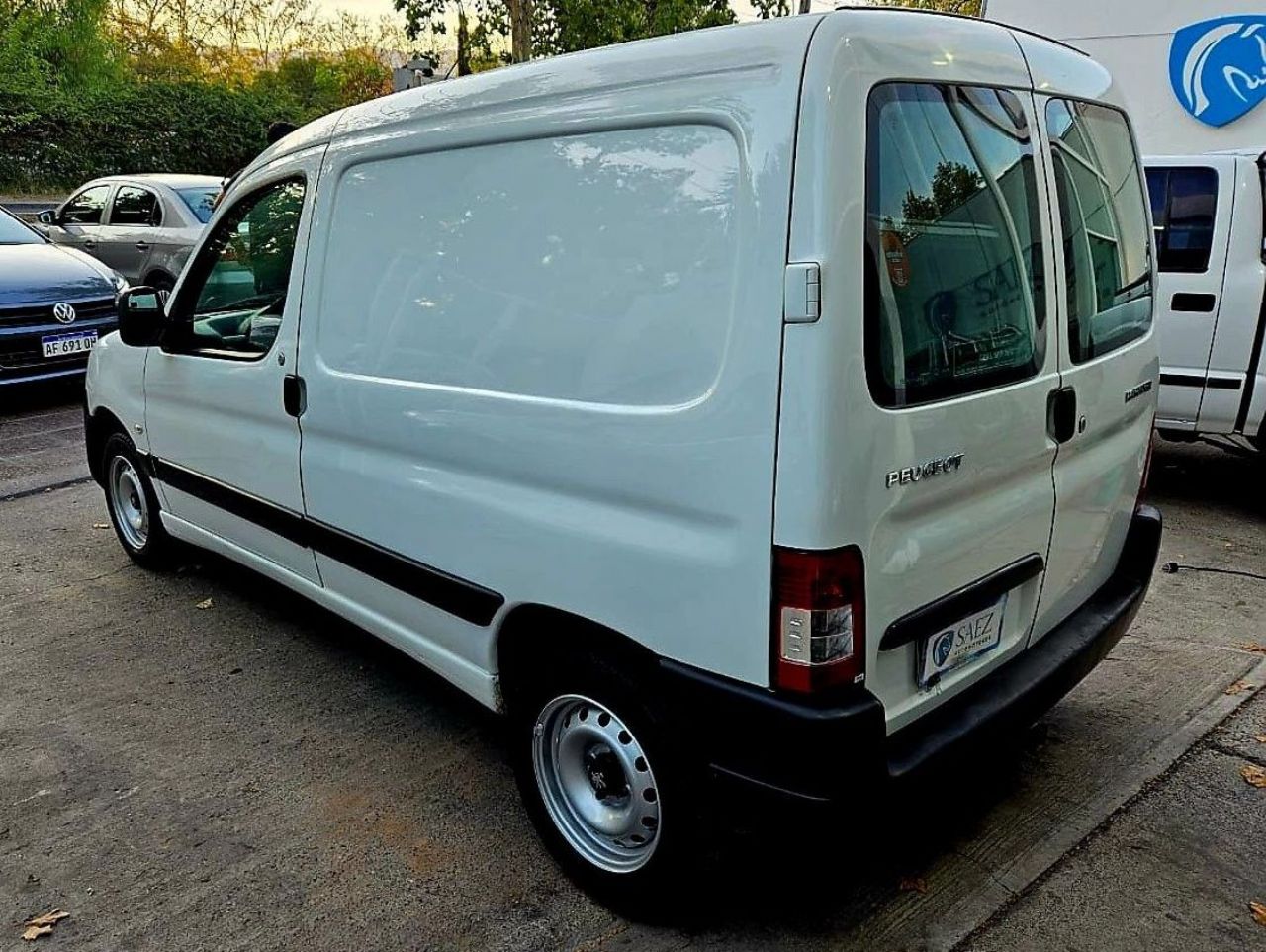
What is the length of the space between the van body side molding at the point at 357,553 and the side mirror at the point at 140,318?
0.55 meters

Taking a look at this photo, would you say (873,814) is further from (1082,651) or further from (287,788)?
(287,788)

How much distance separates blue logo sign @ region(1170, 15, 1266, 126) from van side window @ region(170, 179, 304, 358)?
26.4ft

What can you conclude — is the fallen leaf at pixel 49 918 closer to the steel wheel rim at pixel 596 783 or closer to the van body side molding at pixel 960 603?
Result: the steel wheel rim at pixel 596 783

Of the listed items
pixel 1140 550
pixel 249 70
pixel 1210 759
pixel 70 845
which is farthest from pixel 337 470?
pixel 249 70

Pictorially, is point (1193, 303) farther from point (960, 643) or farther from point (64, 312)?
point (64, 312)

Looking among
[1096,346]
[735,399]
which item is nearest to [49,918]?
[735,399]

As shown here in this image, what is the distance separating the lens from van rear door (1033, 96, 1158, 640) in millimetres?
2586

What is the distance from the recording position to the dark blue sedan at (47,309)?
25.3 ft

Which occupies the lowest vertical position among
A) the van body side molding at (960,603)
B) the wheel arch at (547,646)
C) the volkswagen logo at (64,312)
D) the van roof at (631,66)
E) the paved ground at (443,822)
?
the paved ground at (443,822)

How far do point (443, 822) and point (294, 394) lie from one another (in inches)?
56.6

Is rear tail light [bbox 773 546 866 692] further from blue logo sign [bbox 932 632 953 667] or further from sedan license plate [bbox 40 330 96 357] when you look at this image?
sedan license plate [bbox 40 330 96 357]

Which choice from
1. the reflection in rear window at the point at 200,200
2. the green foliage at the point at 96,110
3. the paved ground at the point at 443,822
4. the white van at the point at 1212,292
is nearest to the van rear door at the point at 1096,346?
the paved ground at the point at 443,822

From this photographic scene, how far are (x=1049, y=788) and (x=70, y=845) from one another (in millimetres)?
2874

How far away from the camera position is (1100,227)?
2791 mm
